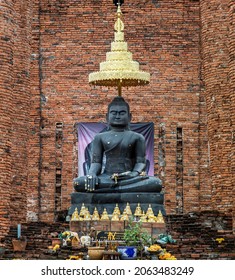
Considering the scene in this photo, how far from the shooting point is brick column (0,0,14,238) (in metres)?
25.4

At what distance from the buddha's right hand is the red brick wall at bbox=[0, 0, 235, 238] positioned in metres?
7.27

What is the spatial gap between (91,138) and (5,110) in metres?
3.39

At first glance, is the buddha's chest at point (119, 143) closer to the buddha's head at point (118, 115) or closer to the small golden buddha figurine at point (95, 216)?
the buddha's head at point (118, 115)

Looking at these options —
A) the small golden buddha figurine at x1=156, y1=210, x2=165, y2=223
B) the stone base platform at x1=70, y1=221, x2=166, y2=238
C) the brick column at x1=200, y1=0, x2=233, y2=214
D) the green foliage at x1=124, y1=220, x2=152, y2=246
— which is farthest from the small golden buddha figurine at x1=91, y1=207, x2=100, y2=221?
the brick column at x1=200, y1=0, x2=233, y2=214

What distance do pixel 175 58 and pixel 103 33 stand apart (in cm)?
159

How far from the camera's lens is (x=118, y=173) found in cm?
2112

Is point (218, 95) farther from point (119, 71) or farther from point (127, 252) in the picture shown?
point (127, 252)

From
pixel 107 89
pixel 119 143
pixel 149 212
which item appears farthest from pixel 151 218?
pixel 107 89

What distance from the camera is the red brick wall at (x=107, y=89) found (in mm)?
28344

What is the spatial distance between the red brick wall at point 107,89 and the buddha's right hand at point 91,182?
23.8 ft

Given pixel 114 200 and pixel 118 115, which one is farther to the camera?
pixel 118 115

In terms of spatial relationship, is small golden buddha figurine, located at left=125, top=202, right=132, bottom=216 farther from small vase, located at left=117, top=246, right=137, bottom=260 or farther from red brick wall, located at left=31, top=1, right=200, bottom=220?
red brick wall, located at left=31, top=1, right=200, bottom=220

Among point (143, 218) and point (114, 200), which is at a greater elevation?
point (114, 200)

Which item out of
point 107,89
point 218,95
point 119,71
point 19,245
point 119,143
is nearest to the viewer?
point 119,143
